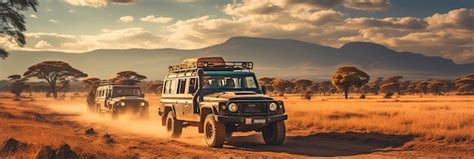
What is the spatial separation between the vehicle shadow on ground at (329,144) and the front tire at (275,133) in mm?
205

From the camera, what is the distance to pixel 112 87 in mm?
30797

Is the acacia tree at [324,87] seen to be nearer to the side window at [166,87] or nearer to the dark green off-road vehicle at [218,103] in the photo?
the side window at [166,87]

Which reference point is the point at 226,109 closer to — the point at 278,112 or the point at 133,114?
the point at 278,112

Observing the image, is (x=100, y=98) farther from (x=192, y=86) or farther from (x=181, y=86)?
(x=192, y=86)

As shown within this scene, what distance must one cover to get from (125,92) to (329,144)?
56.0ft

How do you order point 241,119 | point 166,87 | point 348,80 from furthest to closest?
point 348,80 → point 166,87 → point 241,119

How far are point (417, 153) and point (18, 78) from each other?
10618 cm

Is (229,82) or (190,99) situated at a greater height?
(229,82)

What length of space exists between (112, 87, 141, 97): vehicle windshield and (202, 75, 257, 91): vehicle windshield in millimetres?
14627

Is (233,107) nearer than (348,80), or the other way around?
(233,107)

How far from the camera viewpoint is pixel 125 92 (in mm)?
30750

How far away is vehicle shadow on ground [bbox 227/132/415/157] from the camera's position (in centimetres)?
1477

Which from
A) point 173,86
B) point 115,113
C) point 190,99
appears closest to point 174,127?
point 173,86

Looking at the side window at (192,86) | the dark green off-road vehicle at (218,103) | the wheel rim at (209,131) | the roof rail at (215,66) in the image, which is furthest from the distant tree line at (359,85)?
the wheel rim at (209,131)
